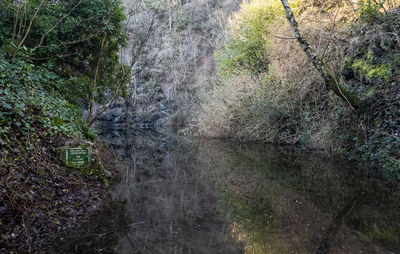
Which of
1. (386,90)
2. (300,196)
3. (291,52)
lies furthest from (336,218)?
(291,52)

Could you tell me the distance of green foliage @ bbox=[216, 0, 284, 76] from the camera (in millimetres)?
16047

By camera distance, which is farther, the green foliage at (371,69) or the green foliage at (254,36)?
the green foliage at (254,36)

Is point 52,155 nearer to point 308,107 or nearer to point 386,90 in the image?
point 386,90

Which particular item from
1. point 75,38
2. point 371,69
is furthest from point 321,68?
point 75,38

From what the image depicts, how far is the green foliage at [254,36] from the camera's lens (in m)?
16.0

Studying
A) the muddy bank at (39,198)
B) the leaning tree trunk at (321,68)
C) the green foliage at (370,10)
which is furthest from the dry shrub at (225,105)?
the muddy bank at (39,198)

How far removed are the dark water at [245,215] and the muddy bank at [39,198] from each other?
266 mm

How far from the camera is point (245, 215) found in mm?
4062

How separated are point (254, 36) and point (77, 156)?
14478 mm

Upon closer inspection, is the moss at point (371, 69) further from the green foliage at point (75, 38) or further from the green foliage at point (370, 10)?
the green foliage at point (75, 38)

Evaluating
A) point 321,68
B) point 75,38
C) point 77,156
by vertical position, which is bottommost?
point 77,156

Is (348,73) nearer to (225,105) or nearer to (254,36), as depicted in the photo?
(225,105)

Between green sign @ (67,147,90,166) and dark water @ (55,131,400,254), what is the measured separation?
82cm

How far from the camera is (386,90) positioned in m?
7.23
